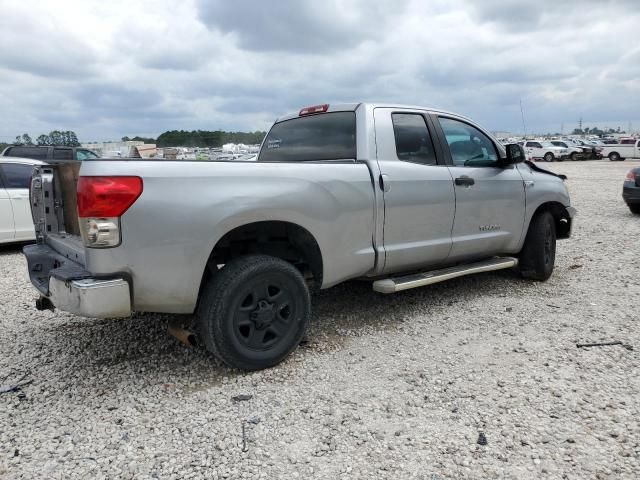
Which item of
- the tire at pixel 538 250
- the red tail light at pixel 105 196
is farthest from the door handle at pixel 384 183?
the tire at pixel 538 250

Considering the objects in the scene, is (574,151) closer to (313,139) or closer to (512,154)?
(512,154)

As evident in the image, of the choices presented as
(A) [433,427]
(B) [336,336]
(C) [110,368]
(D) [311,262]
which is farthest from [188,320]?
(A) [433,427]

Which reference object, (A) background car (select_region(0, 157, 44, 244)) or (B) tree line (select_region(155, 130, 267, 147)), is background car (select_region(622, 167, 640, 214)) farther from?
(A) background car (select_region(0, 157, 44, 244))

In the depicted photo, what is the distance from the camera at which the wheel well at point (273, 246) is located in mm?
3412

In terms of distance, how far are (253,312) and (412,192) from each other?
169 centimetres

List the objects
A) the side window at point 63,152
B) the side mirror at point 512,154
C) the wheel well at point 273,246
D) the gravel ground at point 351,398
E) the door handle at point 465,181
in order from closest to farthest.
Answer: the gravel ground at point 351,398 → the wheel well at point 273,246 → the door handle at point 465,181 → the side mirror at point 512,154 → the side window at point 63,152

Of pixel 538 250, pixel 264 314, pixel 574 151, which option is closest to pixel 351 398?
pixel 264 314

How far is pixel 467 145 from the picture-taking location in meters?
4.93

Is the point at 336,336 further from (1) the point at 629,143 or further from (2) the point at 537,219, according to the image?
(1) the point at 629,143

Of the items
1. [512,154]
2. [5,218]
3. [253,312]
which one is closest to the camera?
[253,312]

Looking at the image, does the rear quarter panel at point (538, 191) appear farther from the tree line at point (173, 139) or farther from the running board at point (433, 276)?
the tree line at point (173, 139)

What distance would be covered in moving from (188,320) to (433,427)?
1.73m

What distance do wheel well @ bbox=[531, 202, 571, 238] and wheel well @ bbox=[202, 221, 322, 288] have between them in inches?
120

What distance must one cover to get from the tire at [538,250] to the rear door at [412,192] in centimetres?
147
